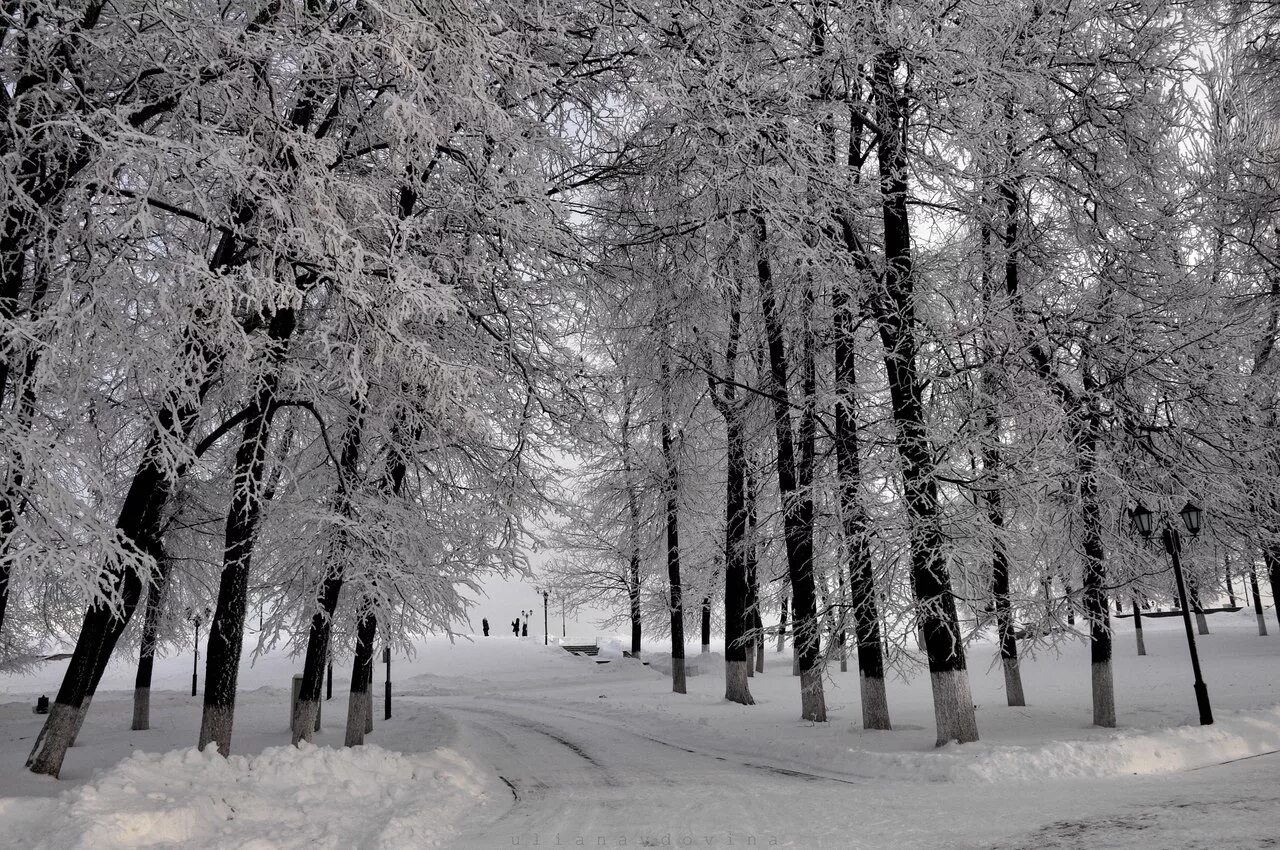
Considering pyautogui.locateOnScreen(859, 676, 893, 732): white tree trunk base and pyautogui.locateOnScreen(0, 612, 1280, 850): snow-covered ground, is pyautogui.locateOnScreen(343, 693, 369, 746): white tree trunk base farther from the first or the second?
pyautogui.locateOnScreen(859, 676, 893, 732): white tree trunk base

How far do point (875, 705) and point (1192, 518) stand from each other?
5.15 meters

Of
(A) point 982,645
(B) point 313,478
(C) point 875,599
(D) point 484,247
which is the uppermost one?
(D) point 484,247

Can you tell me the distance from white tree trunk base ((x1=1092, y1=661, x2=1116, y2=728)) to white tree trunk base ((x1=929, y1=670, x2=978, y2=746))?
2.88 meters

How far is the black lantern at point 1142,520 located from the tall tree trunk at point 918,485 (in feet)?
9.94

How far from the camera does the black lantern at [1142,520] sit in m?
11.9

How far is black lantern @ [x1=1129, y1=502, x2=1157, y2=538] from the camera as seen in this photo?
469 inches

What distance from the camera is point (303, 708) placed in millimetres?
13695

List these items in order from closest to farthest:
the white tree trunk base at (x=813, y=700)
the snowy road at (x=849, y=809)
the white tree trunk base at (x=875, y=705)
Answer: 1. the snowy road at (x=849, y=809)
2. the white tree trunk base at (x=875, y=705)
3. the white tree trunk base at (x=813, y=700)

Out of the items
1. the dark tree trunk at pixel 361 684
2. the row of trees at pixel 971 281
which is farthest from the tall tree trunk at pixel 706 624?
the dark tree trunk at pixel 361 684

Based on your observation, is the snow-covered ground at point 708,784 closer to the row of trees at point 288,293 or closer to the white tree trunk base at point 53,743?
the white tree trunk base at point 53,743

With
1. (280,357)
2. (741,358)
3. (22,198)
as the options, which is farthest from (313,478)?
(741,358)

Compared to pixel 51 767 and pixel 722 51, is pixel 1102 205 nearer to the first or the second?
pixel 722 51

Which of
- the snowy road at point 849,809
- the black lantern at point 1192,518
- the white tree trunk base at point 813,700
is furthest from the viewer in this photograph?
the white tree trunk base at point 813,700

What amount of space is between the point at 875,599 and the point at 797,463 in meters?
4.20
